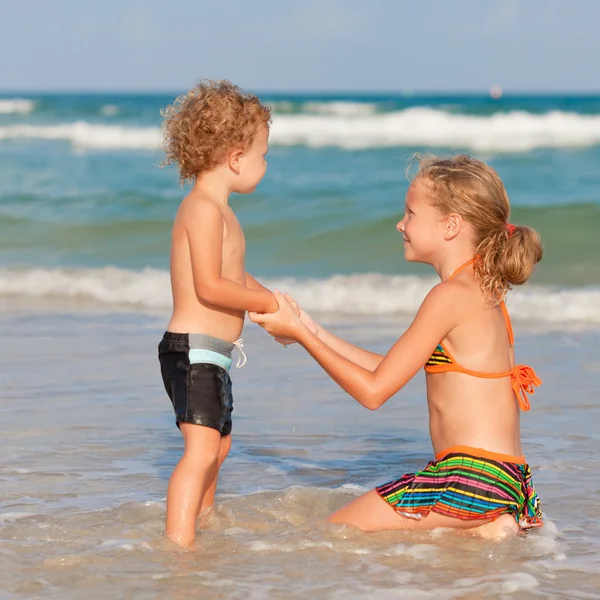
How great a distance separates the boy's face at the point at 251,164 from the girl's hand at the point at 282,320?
1.55 feet

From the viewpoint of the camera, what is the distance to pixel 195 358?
134 inches

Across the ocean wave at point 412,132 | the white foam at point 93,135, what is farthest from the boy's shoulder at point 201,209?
the white foam at point 93,135

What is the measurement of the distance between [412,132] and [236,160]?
→ 79.7 ft

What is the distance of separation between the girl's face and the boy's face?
58 centimetres

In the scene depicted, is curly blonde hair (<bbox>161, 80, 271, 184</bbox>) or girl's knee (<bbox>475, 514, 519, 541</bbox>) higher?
curly blonde hair (<bbox>161, 80, 271, 184</bbox>)

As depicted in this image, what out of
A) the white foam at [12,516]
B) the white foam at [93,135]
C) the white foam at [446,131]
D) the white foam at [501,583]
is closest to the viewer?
the white foam at [501,583]

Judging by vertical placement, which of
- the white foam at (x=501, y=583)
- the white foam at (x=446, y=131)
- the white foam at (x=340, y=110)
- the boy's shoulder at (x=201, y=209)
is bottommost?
the white foam at (x=501, y=583)

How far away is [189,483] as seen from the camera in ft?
10.8

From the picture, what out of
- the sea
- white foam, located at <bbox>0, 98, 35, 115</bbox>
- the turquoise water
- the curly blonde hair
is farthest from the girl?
white foam, located at <bbox>0, 98, 35, 115</bbox>

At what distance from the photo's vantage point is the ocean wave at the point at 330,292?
7660 mm

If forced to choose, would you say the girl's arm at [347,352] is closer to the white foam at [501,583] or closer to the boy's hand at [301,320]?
the boy's hand at [301,320]

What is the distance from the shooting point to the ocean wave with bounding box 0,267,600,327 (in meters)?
7.66

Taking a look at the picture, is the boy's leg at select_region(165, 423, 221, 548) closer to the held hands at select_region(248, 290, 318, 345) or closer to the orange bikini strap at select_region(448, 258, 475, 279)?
the held hands at select_region(248, 290, 318, 345)

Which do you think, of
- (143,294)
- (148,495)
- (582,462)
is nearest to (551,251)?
(143,294)
